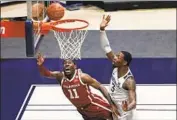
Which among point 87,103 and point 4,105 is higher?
point 87,103

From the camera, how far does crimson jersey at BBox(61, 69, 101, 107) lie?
5.89 m

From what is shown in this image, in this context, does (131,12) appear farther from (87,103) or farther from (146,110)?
(87,103)

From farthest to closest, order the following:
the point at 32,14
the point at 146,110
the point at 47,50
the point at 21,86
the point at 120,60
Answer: the point at 47,50, the point at 32,14, the point at 21,86, the point at 146,110, the point at 120,60

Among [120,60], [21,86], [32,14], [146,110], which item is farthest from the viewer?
[32,14]

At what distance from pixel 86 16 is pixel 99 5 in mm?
950

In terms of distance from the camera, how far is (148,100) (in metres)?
7.89

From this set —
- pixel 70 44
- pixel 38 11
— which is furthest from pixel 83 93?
pixel 38 11

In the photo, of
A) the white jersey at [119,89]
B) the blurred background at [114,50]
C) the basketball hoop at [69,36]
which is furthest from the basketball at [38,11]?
the white jersey at [119,89]

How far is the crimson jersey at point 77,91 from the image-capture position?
5887 mm

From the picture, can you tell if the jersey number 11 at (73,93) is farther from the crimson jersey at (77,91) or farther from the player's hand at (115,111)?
the player's hand at (115,111)

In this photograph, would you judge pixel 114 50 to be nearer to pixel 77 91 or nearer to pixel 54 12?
pixel 54 12

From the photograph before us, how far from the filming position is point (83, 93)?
5949mm

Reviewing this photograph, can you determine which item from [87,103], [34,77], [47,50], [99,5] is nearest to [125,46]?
[47,50]

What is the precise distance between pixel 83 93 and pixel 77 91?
9cm
